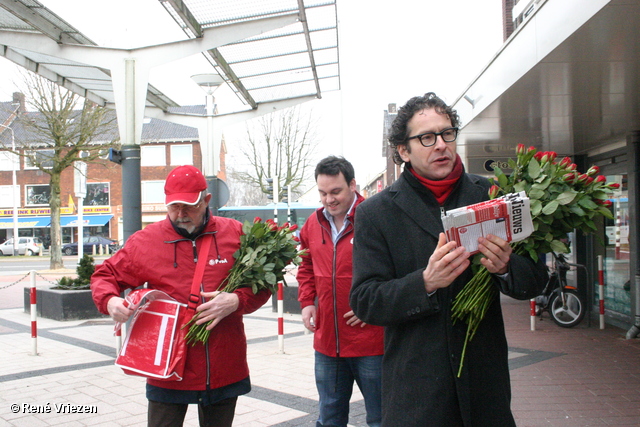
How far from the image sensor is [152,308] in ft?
10.4

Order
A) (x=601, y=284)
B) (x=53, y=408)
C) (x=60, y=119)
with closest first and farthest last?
1. (x=53, y=408)
2. (x=601, y=284)
3. (x=60, y=119)

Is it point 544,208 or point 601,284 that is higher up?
point 544,208

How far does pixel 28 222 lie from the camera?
55594 mm

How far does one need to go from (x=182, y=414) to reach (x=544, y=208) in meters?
2.20

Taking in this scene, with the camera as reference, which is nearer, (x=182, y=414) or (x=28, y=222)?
(x=182, y=414)

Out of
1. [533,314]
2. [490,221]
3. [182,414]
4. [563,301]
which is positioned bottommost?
[533,314]

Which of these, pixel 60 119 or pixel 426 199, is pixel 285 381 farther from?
pixel 60 119

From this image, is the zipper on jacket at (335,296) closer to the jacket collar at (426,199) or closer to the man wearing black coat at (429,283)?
the man wearing black coat at (429,283)

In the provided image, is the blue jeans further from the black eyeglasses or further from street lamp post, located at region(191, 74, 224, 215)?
street lamp post, located at region(191, 74, 224, 215)

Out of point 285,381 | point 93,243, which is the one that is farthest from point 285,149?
point 285,381

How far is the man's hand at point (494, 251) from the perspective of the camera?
6.66 ft

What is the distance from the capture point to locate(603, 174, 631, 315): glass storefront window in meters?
10.0

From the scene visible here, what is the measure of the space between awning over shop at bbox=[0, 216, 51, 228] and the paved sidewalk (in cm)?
4932

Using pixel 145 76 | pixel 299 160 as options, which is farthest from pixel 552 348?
pixel 299 160
